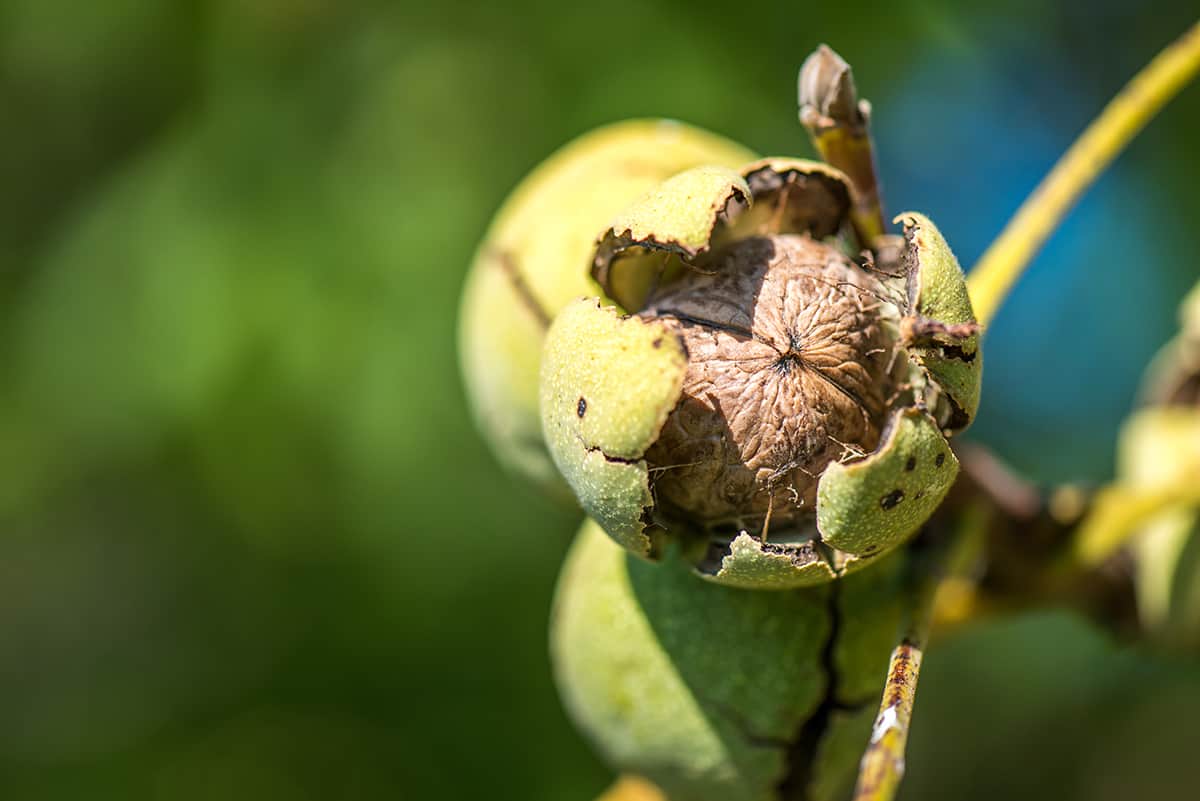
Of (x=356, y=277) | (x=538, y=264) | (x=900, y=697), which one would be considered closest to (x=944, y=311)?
(x=900, y=697)

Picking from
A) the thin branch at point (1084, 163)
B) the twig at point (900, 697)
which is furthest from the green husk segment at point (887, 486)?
the thin branch at point (1084, 163)

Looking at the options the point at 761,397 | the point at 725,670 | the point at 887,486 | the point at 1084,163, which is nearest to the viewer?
the point at 887,486

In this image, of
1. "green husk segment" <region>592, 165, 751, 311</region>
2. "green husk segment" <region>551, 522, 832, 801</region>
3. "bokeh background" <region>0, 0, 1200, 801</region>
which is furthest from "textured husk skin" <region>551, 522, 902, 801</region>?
"bokeh background" <region>0, 0, 1200, 801</region>

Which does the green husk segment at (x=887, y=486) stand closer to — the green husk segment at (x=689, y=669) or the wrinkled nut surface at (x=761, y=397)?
the wrinkled nut surface at (x=761, y=397)

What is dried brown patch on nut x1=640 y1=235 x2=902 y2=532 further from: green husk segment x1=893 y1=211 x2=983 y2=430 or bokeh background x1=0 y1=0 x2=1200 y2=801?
bokeh background x1=0 y1=0 x2=1200 y2=801

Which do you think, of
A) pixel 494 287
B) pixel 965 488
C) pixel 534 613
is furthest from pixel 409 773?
pixel 965 488

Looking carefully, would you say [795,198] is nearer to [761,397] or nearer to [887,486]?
[761,397]

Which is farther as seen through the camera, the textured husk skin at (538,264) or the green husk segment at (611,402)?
the textured husk skin at (538,264)
